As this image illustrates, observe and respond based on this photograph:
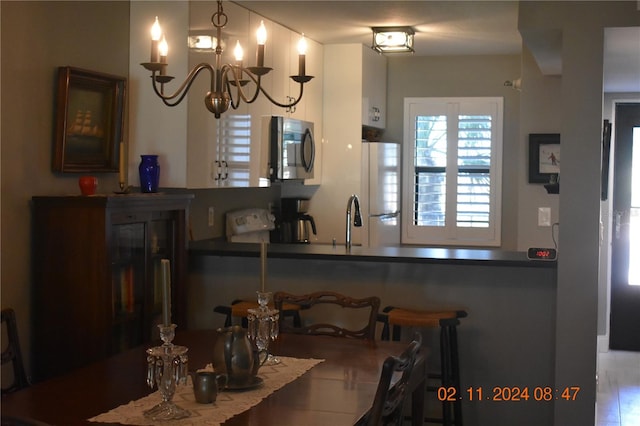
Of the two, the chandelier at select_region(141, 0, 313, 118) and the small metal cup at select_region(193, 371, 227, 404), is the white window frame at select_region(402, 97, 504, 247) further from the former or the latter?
the small metal cup at select_region(193, 371, 227, 404)

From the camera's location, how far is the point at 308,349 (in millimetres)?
3295

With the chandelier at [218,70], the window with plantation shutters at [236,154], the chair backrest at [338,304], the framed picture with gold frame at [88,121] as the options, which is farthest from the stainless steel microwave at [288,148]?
the chandelier at [218,70]

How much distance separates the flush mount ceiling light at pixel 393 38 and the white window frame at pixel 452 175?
5.23ft

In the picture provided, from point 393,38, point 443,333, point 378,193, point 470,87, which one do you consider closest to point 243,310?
point 443,333

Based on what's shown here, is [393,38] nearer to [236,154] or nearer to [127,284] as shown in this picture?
[236,154]

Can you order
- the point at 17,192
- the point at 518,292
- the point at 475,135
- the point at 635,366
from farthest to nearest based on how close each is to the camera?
1. the point at 475,135
2. the point at 635,366
3. the point at 518,292
4. the point at 17,192

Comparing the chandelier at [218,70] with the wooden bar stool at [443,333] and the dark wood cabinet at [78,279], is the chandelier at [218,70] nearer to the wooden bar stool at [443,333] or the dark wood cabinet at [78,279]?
the dark wood cabinet at [78,279]

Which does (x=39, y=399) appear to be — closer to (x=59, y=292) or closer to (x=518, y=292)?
(x=59, y=292)

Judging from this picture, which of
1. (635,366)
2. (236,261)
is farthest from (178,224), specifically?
(635,366)

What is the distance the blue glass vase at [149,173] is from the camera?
170 inches

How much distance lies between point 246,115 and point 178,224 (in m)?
1.00

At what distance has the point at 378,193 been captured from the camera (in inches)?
257

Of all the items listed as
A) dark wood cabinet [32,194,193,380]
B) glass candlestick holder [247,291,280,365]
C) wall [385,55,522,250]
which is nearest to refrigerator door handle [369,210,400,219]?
wall [385,55,522,250]

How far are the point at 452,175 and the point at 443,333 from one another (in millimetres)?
3348
